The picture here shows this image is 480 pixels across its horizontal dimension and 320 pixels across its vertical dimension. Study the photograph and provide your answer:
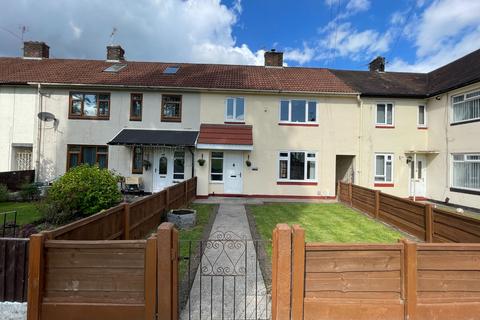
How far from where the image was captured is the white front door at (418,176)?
54.6 ft

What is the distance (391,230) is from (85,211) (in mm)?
9527

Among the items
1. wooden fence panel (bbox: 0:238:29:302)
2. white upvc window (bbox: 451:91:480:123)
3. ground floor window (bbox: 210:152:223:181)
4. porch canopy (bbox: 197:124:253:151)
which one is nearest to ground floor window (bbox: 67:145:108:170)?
porch canopy (bbox: 197:124:253:151)

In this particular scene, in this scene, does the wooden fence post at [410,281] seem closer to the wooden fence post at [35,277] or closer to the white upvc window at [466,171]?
the wooden fence post at [35,277]

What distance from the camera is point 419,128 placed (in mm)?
16625

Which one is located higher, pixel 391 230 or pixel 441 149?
pixel 441 149

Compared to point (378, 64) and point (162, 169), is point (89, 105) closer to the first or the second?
point (162, 169)

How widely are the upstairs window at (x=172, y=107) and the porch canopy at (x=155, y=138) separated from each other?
0.92m

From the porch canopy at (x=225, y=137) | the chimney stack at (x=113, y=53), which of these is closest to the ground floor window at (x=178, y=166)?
the porch canopy at (x=225, y=137)

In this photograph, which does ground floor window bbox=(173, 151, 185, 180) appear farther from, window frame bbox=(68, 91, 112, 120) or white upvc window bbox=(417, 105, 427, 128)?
white upvc window bbox=(417, 105, 427, 128)

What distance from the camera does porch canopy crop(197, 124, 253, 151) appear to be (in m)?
14.9

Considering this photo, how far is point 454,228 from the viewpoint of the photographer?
6.80 m

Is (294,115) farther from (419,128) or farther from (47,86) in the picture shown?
(47,86)

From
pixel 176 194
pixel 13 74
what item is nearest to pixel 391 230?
pixel 176 194

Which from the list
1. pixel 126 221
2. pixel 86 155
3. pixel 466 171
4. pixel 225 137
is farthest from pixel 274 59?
pixel 126 221
